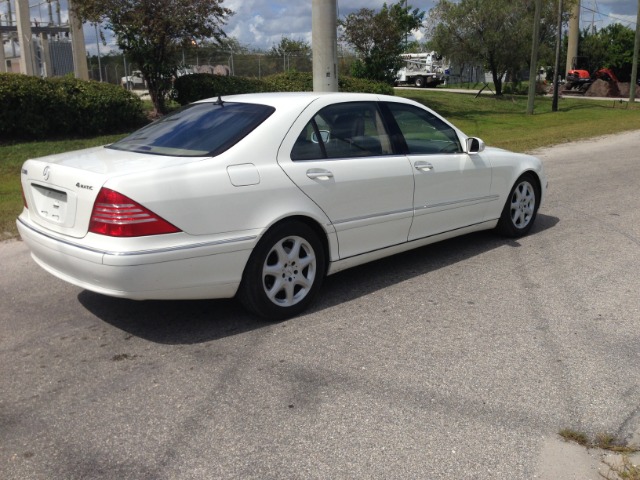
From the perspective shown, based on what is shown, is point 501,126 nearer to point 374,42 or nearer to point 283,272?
point 374,42

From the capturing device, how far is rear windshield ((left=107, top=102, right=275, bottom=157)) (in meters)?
4.61

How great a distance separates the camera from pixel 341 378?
152 inches

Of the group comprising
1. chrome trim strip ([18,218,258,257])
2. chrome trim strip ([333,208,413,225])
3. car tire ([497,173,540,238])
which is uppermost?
chrome trim strip ([18,218,258,257])

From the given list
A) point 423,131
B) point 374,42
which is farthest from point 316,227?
point 374,42

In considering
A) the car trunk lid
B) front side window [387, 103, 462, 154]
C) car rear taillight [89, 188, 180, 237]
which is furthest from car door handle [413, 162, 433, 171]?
car rear taillight [89, 188, 180, 237]

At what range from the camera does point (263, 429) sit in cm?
333

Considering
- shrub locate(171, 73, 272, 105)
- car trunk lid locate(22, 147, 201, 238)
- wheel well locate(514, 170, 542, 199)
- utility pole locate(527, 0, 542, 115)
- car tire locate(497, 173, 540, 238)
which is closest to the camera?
car trunk lid locate(22, 147, 201, 238)

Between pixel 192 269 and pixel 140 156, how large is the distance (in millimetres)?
997

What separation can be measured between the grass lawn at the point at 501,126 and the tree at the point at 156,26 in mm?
2858

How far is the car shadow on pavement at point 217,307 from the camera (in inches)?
181

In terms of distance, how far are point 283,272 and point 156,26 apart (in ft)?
40.1

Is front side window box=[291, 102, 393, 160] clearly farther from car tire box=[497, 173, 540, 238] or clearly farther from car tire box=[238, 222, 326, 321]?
car tire box=[497, 173, 540, 238]

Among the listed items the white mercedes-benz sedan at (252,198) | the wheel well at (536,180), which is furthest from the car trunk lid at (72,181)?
the wheel well at (536,180)

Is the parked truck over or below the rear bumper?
over
